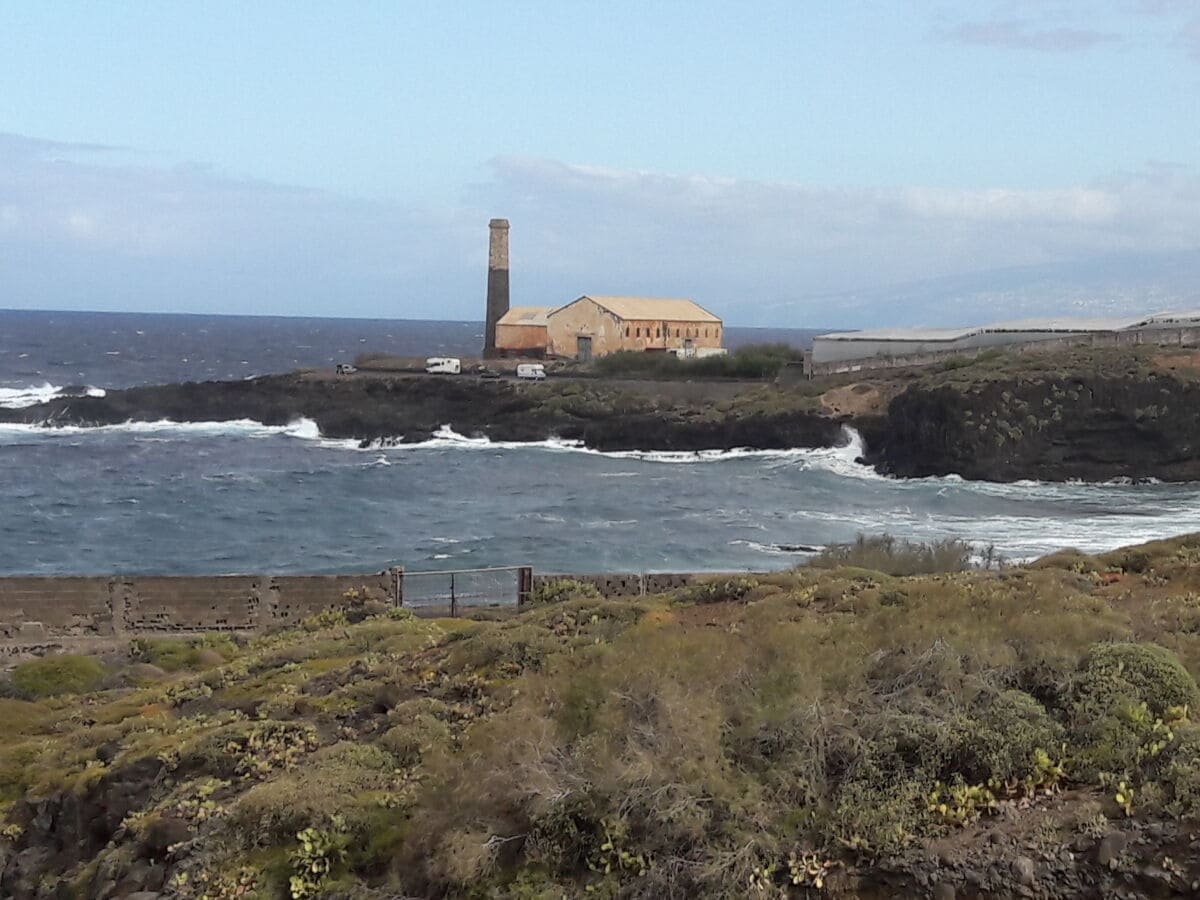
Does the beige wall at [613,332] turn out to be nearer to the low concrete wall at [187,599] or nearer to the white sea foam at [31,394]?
the white sea foam at [31,394]

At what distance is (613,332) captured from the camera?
65.6 meters

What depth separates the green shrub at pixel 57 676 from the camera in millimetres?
13531

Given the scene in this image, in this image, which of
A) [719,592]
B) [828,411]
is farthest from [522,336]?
[719,592]

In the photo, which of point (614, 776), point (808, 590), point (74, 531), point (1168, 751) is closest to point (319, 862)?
point (614, 776)

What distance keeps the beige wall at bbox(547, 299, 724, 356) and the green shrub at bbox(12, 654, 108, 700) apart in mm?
51950

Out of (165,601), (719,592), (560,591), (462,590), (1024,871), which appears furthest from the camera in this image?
(462,590)

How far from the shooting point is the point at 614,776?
6711mm

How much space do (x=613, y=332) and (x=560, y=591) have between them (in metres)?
50.4

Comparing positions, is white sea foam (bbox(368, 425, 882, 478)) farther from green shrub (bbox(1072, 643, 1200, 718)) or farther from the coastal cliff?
green shrub (bbox(1072, 643, 1200, 718))

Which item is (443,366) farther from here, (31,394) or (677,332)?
(31,394)

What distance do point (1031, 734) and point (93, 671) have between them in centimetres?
1126

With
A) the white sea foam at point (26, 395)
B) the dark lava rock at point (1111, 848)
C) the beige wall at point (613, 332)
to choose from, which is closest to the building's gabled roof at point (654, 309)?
the beige wall at point (613, 332)

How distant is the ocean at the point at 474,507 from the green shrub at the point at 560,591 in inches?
435

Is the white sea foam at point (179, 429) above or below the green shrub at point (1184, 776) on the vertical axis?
below
